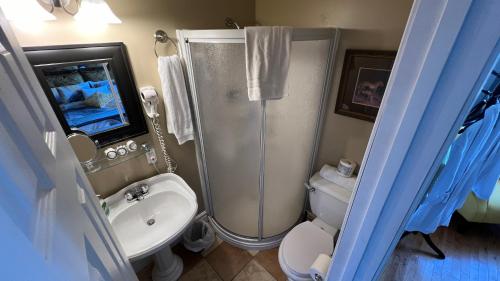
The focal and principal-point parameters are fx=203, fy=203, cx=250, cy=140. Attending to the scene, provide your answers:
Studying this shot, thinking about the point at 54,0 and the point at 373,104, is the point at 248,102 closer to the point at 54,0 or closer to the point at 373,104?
the point at 373,104

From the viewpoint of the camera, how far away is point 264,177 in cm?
150

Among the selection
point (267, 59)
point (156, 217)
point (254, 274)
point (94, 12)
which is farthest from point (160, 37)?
point (254, 274)

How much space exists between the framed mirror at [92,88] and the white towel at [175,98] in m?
0.17

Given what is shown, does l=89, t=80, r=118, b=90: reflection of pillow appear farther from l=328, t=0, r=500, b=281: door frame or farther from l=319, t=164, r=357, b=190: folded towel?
l=319, t=164, r=357, b=190: folded towel

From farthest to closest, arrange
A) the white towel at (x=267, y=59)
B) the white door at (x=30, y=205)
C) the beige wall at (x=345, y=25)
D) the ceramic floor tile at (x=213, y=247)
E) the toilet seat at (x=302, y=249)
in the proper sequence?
the ceramic floor tile at (x=213, y=247) → the toilet seat at (x=302, y=249) → the beige wall at (x=345, y=25) → the white towel at (x=267, y=59) → the white door at (x=30, y=205)

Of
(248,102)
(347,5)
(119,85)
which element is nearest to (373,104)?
(347,5)

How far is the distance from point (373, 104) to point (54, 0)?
1.78 m

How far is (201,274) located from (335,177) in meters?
1.34

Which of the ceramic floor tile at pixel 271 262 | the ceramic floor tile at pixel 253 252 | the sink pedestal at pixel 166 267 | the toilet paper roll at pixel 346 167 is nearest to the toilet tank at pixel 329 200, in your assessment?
the toilet paper roll at pixel 346 167

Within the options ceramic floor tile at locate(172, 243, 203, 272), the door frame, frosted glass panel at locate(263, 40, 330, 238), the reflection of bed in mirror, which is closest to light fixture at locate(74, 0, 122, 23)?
the reflection of bed in mirror

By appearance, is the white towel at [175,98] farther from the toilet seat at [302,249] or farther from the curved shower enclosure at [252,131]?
the toilet seat at [302,249]

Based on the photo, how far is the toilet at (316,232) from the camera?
1.39 m

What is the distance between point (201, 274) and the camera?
1.66 meters

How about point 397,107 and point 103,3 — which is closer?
point 397,107
